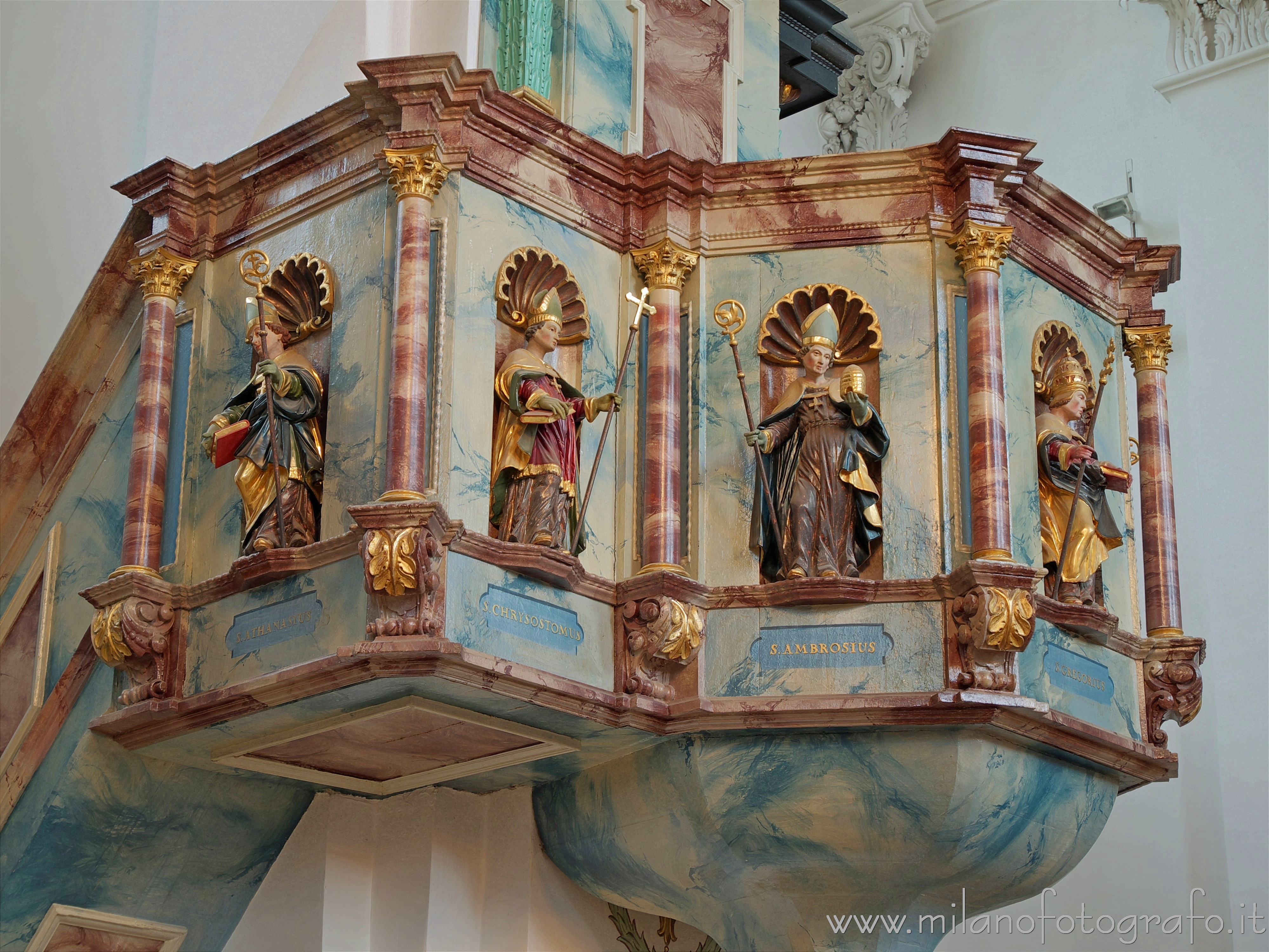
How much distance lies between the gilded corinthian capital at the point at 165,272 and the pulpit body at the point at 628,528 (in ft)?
0.07

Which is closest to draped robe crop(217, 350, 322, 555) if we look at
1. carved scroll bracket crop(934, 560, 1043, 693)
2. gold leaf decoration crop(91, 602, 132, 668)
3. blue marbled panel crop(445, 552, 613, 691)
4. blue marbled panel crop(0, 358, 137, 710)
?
gold leaf decoration crop(91, 602, 132, 668)

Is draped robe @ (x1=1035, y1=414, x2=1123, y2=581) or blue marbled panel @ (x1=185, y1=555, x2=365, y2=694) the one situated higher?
draped robe @ (x1=1035, y1=414, x2=1123, y2=581)

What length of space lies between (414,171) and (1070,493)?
160 inches

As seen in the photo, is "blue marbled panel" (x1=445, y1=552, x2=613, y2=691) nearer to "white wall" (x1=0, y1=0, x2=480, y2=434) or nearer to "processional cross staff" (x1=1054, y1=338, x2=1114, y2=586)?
"processional cross staff" (x1=1054, y1=338, x2=1114, y2=586)

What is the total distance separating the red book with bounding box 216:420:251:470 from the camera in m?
10.4

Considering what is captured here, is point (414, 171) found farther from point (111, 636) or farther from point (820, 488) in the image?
point (111, 636)

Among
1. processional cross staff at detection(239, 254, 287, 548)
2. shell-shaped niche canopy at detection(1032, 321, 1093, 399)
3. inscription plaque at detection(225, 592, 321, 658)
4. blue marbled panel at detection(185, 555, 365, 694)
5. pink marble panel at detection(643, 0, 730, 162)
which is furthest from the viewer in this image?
pink marble panel at detection(643, 0, 730, 162)

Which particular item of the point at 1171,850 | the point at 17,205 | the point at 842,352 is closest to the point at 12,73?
the point at 17,205

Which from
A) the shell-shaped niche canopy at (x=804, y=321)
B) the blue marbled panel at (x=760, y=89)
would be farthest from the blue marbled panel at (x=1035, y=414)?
the blue marbled panel at (x=760, y=89)

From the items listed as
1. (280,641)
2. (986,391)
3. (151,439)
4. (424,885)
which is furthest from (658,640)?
(151,439)

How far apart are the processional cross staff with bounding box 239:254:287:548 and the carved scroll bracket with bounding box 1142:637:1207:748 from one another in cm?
500

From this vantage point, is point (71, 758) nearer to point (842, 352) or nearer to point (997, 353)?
point (842, 352)

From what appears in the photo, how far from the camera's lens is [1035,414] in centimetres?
1101

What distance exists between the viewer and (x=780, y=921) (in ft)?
35.8
